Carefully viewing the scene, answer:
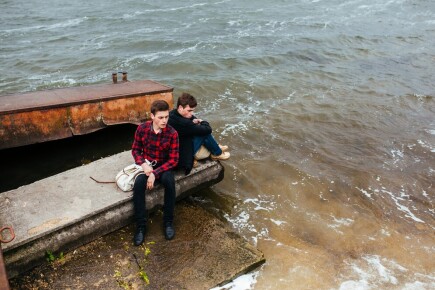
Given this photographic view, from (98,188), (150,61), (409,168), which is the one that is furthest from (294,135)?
(150,61)

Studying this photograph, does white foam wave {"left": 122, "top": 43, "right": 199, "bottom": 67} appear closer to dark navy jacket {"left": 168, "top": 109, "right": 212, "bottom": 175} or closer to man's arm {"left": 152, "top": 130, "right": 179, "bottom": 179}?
dark navy jacket {"left": 168, "top": 109, "right": 212, "bottom": 175}

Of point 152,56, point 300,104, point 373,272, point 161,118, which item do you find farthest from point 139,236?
point 152,56

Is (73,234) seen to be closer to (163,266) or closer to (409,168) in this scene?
(163,266)

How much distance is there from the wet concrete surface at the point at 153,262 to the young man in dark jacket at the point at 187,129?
3.09 ft

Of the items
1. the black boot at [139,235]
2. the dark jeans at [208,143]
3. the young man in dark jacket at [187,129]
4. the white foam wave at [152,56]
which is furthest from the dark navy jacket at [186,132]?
the white foam wave at [152,56]

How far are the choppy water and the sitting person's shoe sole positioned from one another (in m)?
1.53

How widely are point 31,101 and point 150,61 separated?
8355 mm

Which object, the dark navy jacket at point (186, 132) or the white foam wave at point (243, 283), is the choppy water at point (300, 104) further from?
the dark navy jacket at point (186, 132)

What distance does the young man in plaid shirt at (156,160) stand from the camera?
14.8 ft

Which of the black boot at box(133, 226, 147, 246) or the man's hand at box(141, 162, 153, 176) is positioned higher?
the man's hand at box(141, 162, 153, 176)

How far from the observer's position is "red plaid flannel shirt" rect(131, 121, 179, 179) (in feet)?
15.4

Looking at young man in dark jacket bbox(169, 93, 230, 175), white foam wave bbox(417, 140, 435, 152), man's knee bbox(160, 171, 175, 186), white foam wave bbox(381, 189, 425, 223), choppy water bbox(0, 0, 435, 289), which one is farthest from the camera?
white foam wave bbox(417, 140, 435, 152)

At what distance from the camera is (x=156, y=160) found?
15.8ft

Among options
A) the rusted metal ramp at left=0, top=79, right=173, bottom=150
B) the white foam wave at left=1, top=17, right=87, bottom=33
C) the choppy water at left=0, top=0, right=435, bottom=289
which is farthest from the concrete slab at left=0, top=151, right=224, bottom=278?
the white foam wave at left=1, top=17, right=87, bottom=33
